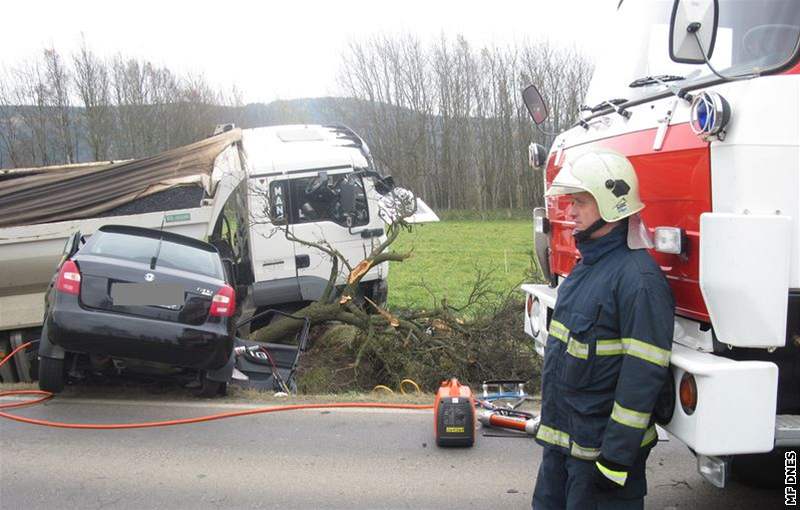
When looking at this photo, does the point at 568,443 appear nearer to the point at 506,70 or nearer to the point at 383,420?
the point at 383,420

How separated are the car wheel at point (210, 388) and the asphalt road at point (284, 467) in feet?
1.31

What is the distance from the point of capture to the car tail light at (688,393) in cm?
258

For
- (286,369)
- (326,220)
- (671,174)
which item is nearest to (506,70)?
(326,220)

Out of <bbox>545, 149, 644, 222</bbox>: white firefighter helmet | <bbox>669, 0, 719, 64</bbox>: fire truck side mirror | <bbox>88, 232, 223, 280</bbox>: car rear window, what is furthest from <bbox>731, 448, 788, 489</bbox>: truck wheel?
<bbox>88, 232, 223, 280</bbox>: car rear window

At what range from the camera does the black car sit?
5477 millimetres

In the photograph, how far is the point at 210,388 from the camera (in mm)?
6086

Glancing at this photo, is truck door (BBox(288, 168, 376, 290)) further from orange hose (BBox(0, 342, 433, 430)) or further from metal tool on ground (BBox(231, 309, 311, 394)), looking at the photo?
orange hose (BBox(0, 342, 433, 430))

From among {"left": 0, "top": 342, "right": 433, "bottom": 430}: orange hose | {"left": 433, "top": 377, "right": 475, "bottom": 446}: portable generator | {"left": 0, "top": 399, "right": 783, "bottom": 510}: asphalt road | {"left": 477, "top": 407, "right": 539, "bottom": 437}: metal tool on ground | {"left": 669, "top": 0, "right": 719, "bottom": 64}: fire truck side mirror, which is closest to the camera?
{"left": 669, "top": 0, "right": 719, "bottom": 64}: fire truck side mirror

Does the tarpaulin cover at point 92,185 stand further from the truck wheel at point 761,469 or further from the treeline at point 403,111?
the treeline at point 403,111

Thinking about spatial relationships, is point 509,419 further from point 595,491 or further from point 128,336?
point 128,336

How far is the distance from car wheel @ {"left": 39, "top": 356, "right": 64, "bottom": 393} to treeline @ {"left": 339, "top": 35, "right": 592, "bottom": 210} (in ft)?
106

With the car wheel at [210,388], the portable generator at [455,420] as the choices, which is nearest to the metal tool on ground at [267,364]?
the car wheel at [210,388]

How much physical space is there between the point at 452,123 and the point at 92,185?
31.7 m

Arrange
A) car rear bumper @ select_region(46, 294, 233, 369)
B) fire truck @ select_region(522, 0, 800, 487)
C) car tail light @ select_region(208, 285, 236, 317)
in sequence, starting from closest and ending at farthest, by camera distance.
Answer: fire truck @ select_region(522, 0, 800, 487) < car rear bumper @ select_region(46, 294, 233, 369) < car tail light @ select_region(208, 285, 236, 317)
